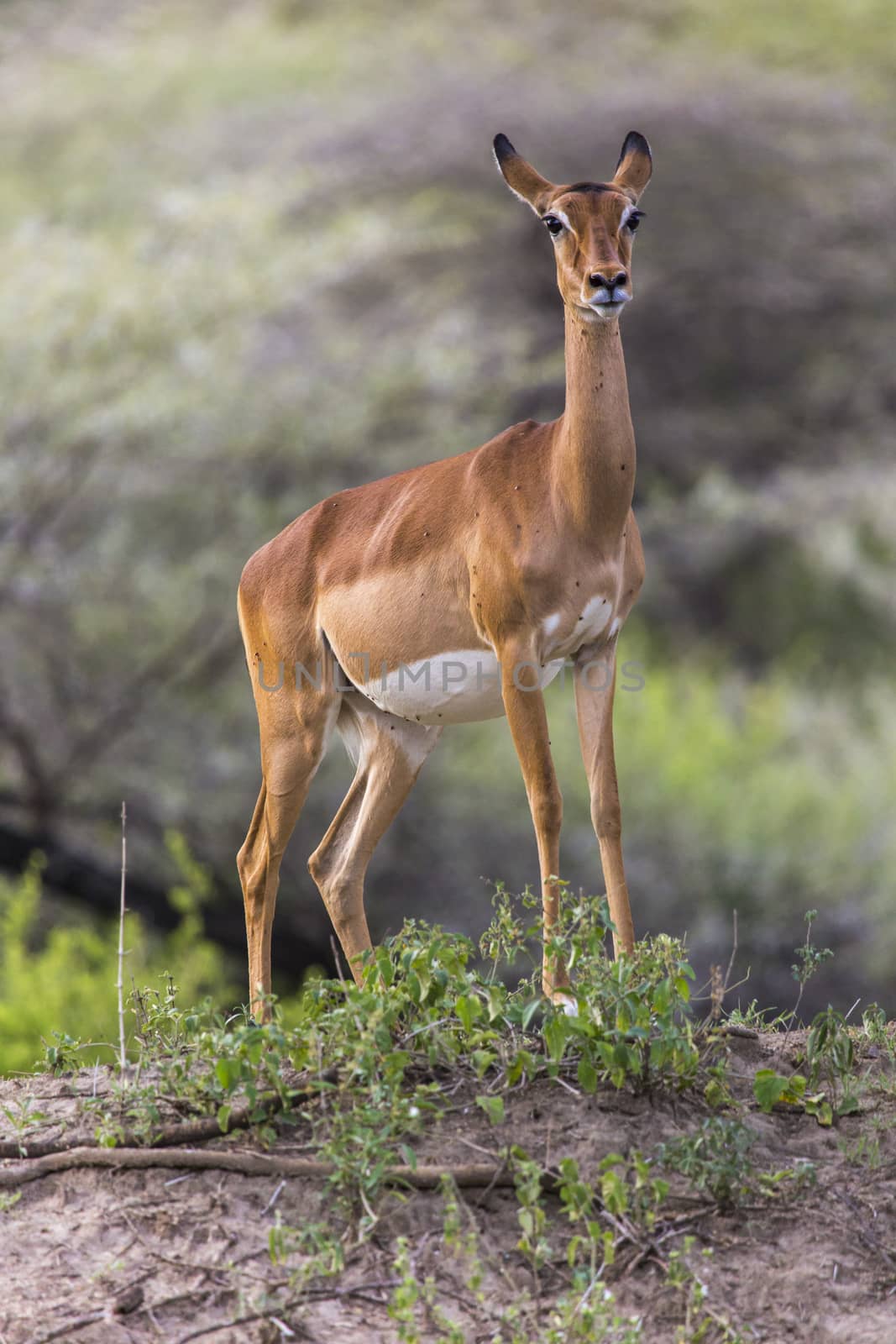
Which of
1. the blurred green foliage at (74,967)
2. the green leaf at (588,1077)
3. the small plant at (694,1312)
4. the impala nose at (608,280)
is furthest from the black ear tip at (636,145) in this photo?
the blurred green foliage at (74,967)

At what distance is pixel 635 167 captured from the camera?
19.7 ft

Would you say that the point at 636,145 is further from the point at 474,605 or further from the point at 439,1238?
the point at 439,1238

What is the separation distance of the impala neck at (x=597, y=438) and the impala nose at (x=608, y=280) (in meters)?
0.39

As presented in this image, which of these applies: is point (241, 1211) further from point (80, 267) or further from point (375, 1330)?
point (80, 267)

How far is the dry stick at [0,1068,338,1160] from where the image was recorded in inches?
196

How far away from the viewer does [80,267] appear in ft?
48.3

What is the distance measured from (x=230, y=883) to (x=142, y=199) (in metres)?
6.81

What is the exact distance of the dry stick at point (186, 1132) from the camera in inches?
196

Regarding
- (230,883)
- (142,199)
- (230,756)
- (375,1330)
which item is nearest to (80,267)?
(142,199)

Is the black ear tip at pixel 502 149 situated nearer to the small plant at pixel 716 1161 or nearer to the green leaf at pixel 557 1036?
the green leaf at pixel 557 1036

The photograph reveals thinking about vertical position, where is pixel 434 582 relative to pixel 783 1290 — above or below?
above

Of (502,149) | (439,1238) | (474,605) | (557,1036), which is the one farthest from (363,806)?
(502,149)

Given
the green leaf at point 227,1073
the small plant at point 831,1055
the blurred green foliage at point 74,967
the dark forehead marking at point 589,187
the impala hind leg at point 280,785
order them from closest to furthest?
the green leaf at point 227,1073, the small plant at point 831,1055, the dark forehead marking at point 589,187, the impala hind leg at point 280,785, the blurred green foliage at point 74,967

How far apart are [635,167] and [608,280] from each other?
38.7 inches
